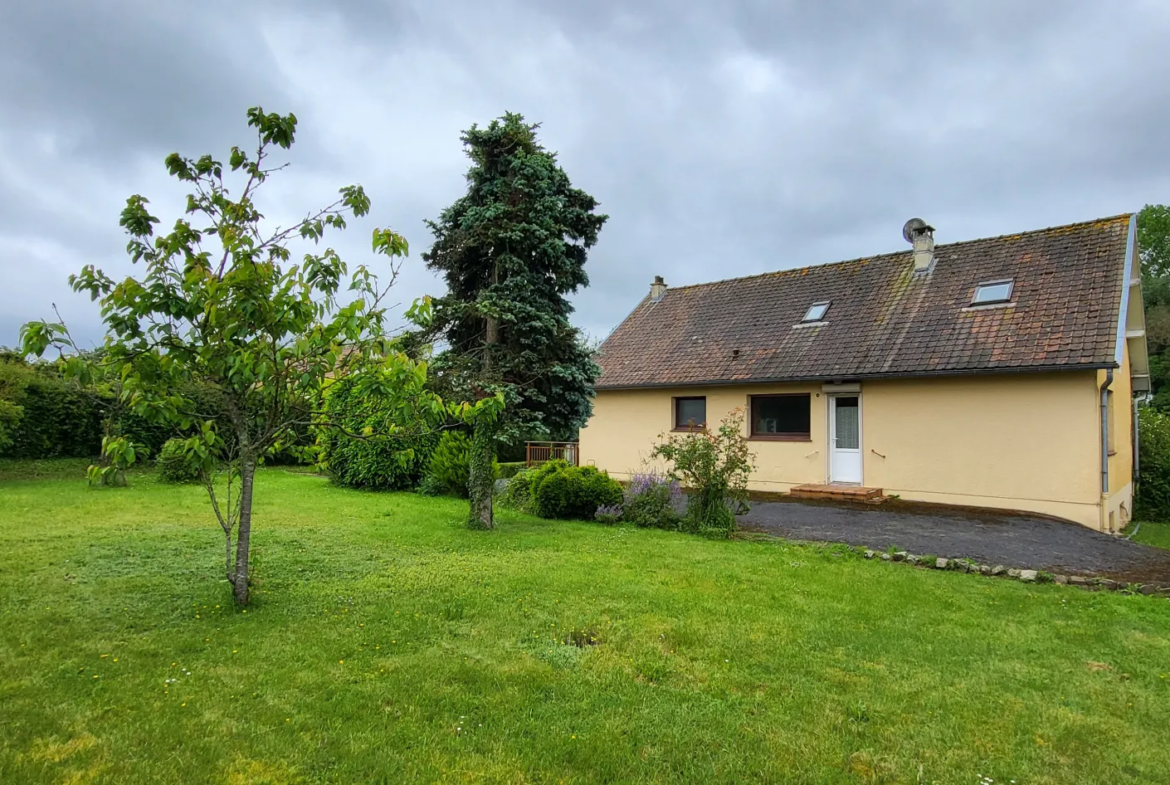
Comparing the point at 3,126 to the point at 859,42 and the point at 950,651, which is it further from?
the point at 859,42

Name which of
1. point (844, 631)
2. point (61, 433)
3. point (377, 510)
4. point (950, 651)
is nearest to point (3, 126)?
point (377, 510)

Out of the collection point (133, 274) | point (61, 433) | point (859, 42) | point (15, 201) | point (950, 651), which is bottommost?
point (950, 651)

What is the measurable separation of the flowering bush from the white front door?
5686mm

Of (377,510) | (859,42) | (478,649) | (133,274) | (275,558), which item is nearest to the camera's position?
(478,649)

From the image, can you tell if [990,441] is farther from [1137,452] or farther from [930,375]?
[1137,452]

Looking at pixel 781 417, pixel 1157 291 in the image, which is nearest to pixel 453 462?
pixel 781 417

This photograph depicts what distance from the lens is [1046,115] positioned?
44.8 ft

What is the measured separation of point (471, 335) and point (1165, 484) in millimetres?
16745

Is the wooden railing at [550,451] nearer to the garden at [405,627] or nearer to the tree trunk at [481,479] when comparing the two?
the tree trunk at [481,479]

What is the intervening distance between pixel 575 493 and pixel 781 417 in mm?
6294

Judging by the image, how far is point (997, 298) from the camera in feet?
42.3

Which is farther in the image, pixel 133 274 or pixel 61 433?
pixel 61 433

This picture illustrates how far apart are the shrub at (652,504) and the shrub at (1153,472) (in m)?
12.3

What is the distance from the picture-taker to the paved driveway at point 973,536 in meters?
7.73
